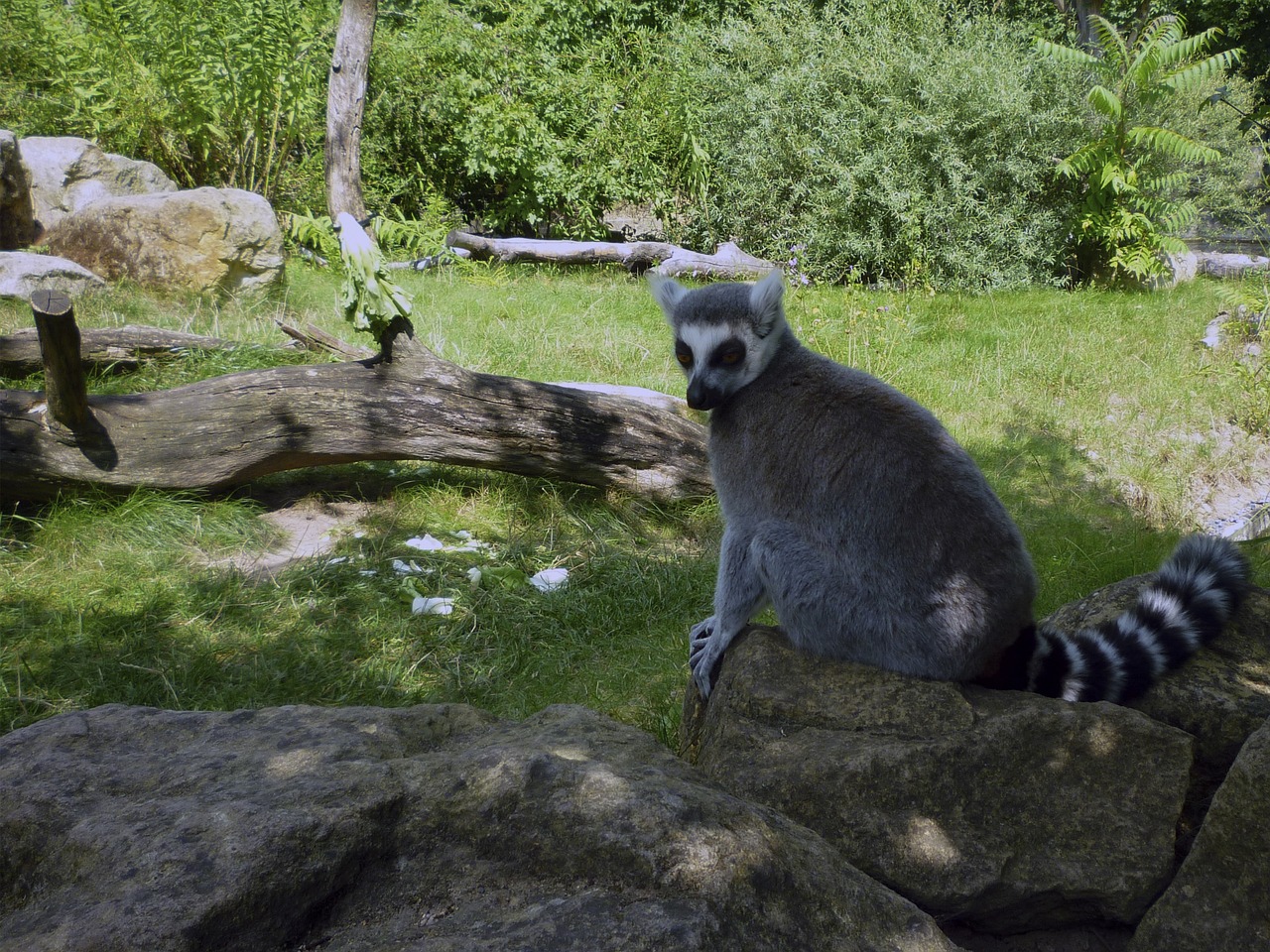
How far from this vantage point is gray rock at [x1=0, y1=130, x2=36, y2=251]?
952cm

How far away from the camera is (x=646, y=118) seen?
532 inches

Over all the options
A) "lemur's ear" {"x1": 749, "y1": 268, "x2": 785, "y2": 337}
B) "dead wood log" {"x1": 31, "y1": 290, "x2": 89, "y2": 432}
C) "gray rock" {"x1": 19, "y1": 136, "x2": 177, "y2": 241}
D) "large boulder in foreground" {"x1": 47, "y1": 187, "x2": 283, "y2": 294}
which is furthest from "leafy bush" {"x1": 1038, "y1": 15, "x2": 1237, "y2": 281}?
"gray rock" {"x1": 19, "y1": 136, "x2": 177, "y2": 241}

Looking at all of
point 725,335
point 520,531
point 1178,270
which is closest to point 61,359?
point 520,531

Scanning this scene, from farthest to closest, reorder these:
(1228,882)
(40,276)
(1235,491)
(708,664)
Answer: (40,276) < (1235,491) < (708,664) < (1228,882)

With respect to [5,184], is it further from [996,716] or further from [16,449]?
[996,716]

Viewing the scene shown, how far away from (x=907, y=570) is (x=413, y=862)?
1.76 m

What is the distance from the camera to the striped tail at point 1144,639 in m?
2.84

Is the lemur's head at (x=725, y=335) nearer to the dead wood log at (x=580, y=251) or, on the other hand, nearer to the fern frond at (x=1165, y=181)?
the dead wood log at (x=580, y=251)

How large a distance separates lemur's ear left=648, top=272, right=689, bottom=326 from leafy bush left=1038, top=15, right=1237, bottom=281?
8821mm

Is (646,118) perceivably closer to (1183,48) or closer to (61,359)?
(1183,48)

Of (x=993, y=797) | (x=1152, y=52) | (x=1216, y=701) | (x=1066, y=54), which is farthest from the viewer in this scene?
(x=1066, y=54)

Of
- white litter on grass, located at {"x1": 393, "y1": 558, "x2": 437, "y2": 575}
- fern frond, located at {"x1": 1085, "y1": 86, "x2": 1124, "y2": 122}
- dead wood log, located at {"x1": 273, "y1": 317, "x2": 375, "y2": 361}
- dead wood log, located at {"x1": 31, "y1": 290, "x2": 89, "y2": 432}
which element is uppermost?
fern frond, located at {"x1": 1085, "y1": 86, "x2": 1124, "y2": 122}

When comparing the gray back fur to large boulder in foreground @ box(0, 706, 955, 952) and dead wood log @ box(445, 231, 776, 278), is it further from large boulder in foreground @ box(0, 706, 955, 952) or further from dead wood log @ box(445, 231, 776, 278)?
dead wood log @ box(445, 231, 776, 278)

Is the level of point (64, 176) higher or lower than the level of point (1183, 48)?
lower
